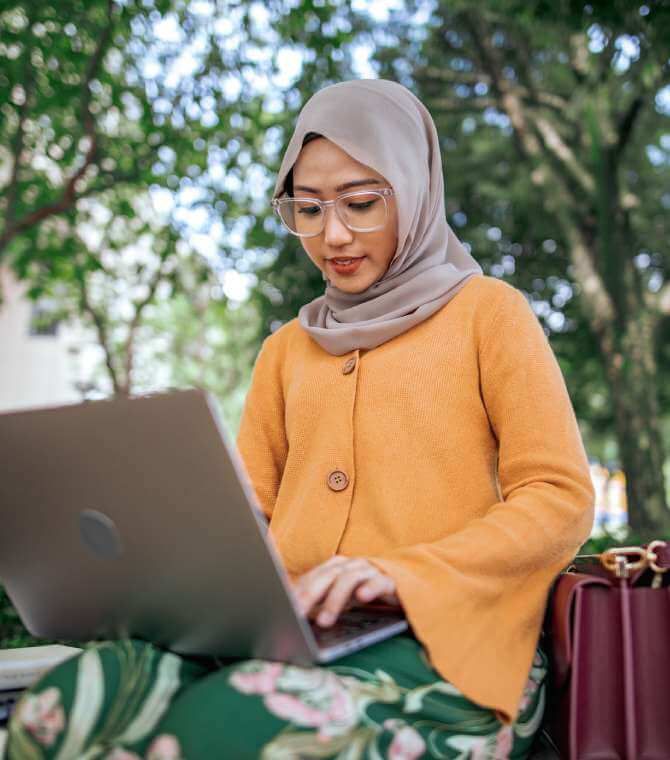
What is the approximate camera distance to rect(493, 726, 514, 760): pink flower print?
5.08ft

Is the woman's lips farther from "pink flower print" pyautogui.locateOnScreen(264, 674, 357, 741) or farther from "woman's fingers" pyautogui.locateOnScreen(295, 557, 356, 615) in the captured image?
"pink flower print" pyautogui.locateOnScreen(264, 674, 357, 741)

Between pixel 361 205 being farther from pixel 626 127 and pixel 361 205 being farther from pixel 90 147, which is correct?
pixel 626 127

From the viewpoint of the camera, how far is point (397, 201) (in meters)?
1.94

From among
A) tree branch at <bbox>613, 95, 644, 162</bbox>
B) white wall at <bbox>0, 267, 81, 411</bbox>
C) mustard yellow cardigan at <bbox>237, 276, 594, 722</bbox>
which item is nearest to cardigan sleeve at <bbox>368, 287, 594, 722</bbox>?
mustard yellow cardigan at <bbox>237, 276, 594, 722</bbox>

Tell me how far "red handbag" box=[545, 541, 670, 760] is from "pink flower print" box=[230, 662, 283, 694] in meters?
0.58

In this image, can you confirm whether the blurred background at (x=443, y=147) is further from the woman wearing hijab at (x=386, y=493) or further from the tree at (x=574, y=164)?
the woman wearing hijab at (x=386, y=493)

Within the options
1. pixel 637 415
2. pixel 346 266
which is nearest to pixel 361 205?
pixel 346 266

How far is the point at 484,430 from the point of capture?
5.97ft

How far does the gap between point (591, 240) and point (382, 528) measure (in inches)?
272

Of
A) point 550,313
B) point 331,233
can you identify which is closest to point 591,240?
point 550,313

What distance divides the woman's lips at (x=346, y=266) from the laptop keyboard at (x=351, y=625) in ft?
2.53

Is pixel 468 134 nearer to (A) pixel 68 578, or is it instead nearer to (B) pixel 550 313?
(B) pixel 550 313

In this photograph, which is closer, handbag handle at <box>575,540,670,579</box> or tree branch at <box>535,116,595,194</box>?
handbag handle at <box>575,540,670,579</box>

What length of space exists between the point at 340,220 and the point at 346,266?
0.37ft
